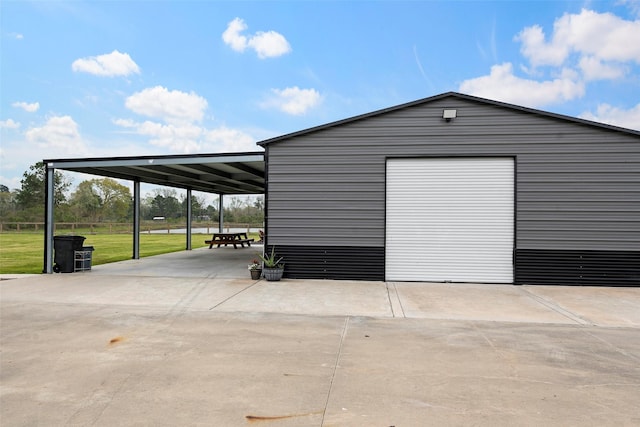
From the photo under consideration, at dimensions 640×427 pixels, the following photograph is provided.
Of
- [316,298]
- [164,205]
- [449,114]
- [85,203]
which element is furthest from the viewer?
[164,205]

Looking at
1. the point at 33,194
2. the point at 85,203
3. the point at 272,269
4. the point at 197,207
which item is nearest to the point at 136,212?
the point at 272,269

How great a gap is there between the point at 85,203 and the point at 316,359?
1668 inches

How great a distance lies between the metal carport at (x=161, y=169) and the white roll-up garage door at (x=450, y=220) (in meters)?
3.69

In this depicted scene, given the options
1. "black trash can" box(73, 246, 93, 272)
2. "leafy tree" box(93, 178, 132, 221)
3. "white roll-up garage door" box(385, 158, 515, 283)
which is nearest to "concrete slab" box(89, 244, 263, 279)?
"black trash can" box(73, 246, 93, 272)

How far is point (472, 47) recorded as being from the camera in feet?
48.9

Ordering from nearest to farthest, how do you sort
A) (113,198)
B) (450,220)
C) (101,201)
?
(450,220) → (101,201) → (113,198)

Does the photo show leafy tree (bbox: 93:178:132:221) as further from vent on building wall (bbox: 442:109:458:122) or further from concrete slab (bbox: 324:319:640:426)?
concrete slab (bbox: 324:319:640:426)

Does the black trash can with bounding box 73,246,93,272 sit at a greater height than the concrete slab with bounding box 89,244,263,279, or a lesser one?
greater

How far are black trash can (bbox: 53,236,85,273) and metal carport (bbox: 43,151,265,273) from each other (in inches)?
4.7

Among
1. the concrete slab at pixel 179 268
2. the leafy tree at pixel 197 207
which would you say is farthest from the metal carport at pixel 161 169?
the leafy tree at pixel 197 207

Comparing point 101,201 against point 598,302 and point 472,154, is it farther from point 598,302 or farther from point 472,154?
point 598,302

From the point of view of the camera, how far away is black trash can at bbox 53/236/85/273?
9.61 m

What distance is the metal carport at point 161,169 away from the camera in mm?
9359

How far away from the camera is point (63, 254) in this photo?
9641 millimetres
